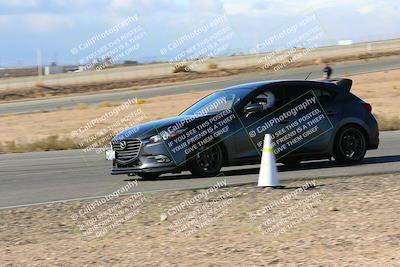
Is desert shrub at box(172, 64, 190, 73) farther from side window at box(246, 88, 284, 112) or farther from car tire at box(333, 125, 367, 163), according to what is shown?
side window at box(246, 88, 284, 112)

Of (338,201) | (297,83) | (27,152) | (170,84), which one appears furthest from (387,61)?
(338,201)

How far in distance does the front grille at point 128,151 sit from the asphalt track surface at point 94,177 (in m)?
0.40

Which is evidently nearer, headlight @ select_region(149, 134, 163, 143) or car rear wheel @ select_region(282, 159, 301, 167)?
headlight @ select_region(149, 134, 163, 143)

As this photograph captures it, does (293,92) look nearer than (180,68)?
Yes

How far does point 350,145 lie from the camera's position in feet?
47.4

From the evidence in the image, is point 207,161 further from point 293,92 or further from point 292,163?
point 292,163

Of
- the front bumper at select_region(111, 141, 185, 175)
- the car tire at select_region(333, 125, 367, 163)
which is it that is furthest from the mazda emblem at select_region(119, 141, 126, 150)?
the car tire at select_region(333, 125, 367, 163)

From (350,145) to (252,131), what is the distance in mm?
2107

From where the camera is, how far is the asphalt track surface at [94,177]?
39.6ft

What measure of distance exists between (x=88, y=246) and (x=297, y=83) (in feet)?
22.9

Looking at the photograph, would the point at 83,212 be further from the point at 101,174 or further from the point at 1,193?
the point at 101,174

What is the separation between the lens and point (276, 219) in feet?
29.8

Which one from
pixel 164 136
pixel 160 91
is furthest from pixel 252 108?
pixel 160 91

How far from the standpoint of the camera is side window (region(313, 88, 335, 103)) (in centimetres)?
1430
